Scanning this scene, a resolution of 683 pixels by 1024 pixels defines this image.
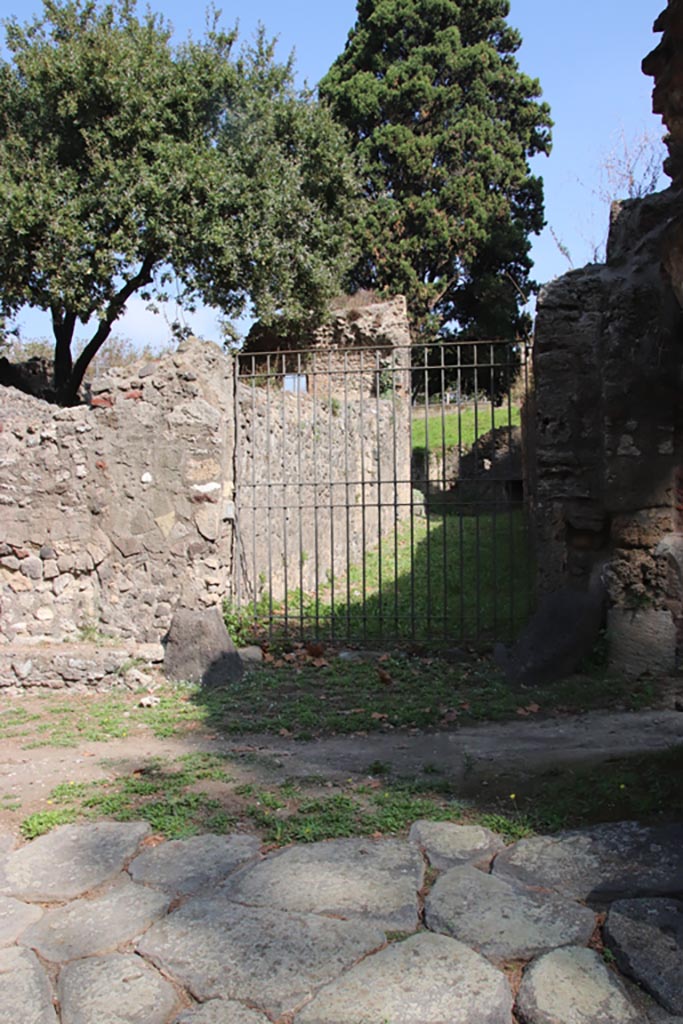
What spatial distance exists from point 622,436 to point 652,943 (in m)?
3.91

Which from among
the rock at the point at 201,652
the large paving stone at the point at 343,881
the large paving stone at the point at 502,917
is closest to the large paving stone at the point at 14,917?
the large paving stone at the point at 343,881

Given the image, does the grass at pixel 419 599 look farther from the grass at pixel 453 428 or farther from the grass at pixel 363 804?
the grass at pixel 453 428

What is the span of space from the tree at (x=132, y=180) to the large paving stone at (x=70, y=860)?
1401 cm

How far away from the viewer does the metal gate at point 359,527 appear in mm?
7055

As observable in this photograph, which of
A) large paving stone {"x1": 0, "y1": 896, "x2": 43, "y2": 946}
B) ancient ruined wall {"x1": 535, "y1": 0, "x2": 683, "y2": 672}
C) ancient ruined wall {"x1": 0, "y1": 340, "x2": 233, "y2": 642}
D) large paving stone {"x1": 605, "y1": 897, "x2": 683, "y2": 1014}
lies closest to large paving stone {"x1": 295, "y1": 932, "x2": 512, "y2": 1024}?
large paving stone {"x1": 605, "y1": 897, "x2": 683, "y2": 1014}

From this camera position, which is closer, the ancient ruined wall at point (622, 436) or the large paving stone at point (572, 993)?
the large paving stone at point (572, 993)

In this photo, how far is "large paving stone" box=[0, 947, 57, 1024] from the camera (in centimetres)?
225

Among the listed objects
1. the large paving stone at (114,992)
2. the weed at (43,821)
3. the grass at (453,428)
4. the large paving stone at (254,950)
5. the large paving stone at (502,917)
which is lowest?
the weed at (43,821)

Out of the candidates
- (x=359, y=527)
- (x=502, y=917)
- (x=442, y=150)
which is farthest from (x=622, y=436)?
(x=442, y=150)

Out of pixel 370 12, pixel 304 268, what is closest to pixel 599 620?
pixel 304 268

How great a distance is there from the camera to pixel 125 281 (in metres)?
16.9

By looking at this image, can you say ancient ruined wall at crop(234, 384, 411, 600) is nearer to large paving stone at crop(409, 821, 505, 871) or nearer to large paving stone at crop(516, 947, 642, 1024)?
large paving stone at crop(409, 821, 505, 871)

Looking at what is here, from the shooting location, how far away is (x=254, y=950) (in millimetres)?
2516

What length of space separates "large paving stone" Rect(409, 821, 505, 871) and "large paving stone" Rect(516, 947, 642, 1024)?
0.68 meters
